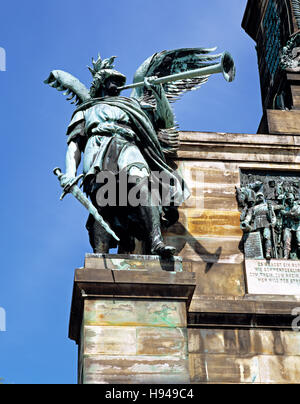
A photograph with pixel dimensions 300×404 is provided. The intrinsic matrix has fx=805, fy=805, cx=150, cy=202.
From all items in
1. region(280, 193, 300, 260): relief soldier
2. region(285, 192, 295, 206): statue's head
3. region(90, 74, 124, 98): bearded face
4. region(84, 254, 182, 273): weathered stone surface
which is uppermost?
region(90, 74, 124, 98): bearded face

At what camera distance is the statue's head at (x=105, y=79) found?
44.9ft

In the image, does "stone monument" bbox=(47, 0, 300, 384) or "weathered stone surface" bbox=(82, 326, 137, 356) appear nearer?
"weathered stone surface" bbox=(82, 326, 137, 356)

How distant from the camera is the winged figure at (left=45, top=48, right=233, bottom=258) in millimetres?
12203

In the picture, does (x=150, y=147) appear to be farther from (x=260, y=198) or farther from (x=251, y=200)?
(x=260, y=198)

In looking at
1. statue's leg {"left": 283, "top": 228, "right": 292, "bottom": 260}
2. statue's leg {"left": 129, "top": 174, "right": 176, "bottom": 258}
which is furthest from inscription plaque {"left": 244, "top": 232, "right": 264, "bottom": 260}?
statue's leg {"left": 129, "top": 174, "right": 176, "bottom": 258}

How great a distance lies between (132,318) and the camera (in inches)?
431

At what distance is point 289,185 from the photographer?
1370 cm

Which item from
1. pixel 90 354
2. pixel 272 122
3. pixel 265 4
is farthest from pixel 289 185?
pixel 265 4

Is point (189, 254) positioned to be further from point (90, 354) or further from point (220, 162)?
point (90, 354)

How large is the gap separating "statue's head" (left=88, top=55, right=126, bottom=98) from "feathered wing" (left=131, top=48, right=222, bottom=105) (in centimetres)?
Result: 59

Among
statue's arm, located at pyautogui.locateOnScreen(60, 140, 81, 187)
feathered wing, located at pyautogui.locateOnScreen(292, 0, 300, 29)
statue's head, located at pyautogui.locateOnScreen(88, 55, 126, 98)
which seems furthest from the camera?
feathered wing, located at pyautogui.locateOnScreen(292, 0, 300, 29)

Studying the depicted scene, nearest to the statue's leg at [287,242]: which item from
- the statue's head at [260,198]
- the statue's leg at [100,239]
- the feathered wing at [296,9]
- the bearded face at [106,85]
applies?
the statue's head at [260,198]

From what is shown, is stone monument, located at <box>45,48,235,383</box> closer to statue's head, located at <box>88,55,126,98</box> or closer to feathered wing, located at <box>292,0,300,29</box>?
statue's head, located at <box>88,55,126,98</box>

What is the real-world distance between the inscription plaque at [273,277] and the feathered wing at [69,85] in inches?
164
